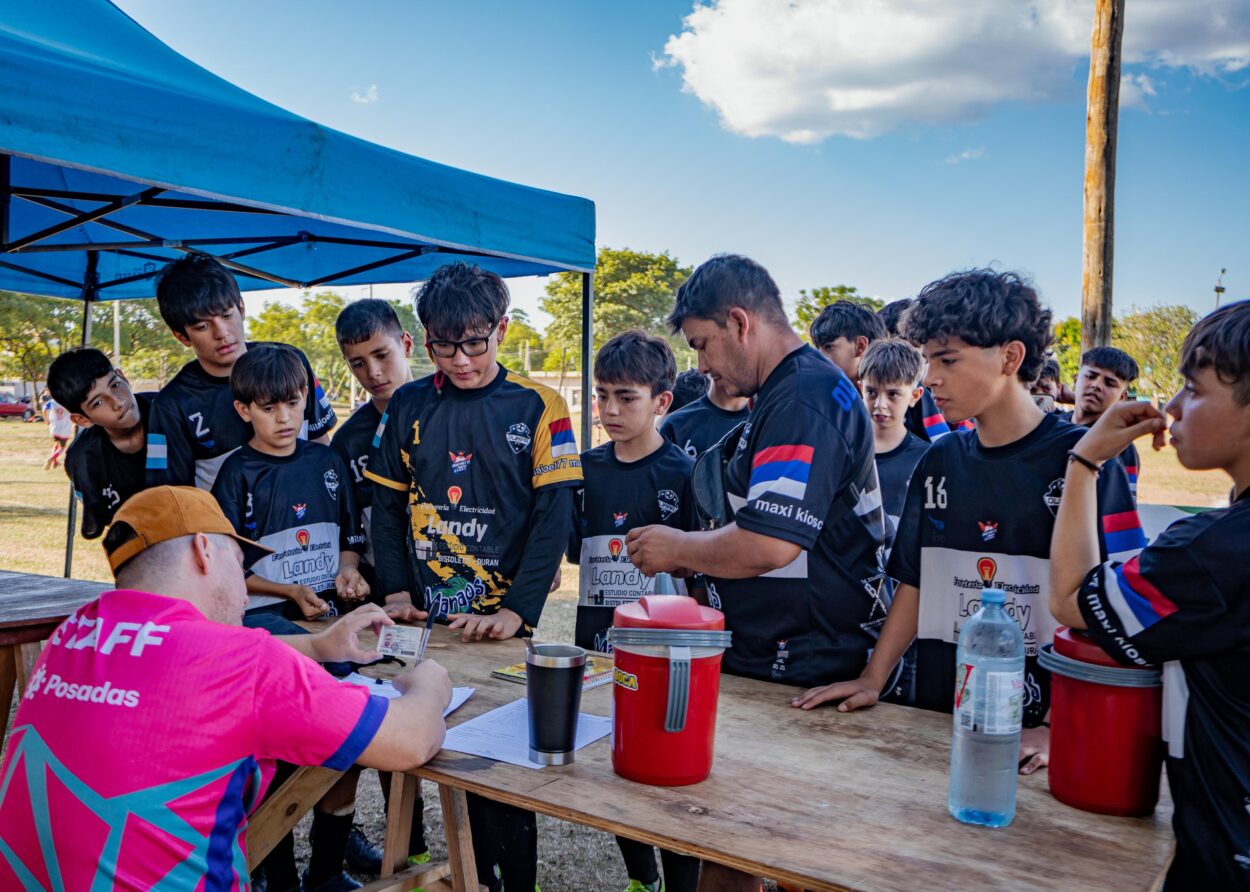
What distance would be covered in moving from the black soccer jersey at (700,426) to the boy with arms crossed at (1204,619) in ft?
7.12

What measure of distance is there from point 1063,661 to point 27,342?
94.2 feet

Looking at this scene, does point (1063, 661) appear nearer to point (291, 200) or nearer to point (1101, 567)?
point (1101, 567)

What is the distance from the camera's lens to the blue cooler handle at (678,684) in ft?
4.52

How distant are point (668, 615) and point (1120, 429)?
85 centimetres

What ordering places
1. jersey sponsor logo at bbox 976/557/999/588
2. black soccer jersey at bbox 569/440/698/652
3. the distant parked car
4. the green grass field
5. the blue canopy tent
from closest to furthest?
jersey sponsor logo at bbox 976/557/999/588 → the blue canopy tent → black soccer jersey at bbox 569/440/698/652 → the green grass field → the distant parked car

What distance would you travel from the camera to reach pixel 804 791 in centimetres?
145

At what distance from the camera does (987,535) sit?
1.87 m

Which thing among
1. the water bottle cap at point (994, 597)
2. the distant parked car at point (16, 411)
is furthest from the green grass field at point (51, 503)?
the distant parked car at point (16, 411)

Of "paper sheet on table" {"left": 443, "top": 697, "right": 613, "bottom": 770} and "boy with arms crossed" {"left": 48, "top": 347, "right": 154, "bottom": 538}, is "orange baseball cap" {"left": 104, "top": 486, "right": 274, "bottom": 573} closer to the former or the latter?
"paper sheet on table" {"left": 443, "top": 697, "right": 613, "bottom": 770}

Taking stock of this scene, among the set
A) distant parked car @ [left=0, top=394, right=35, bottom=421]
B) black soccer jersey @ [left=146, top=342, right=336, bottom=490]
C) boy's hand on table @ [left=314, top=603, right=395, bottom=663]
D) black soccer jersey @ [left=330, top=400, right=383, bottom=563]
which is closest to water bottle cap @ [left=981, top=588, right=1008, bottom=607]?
boy's hand on table @ [left=314, top=603, right=395, bottom=663]

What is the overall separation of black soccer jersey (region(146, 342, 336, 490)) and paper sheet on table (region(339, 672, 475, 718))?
4.42ft

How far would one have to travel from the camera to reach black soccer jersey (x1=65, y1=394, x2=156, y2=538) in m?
3.35

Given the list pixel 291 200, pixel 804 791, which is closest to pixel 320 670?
pixel 804 791

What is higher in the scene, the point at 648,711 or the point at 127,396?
the point at 127,396
